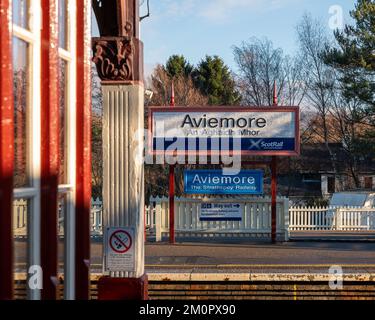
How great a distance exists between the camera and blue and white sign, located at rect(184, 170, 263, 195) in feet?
46.3

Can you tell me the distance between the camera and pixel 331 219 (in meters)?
19.0

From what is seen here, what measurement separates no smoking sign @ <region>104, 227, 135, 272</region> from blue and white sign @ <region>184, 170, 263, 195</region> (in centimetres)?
720

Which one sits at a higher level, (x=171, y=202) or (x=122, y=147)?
(x=122, y=147)

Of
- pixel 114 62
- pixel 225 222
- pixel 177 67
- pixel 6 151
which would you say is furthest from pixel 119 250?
pixel 177 67

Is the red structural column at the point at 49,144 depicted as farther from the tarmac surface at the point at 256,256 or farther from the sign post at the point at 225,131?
the sign post at the point at 225,131

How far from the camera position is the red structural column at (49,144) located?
4.74m

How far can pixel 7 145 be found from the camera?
160 inches

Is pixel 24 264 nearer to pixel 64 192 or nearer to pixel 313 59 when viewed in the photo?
pixel 64 192

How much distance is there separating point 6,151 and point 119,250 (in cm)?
311

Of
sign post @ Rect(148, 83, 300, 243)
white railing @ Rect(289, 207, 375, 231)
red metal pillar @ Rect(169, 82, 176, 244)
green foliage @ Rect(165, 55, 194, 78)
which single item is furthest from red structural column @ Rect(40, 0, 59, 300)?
green foliage @ Rect(165, 55, 194, 78)

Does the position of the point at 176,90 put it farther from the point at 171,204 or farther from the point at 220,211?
the point at 171,204

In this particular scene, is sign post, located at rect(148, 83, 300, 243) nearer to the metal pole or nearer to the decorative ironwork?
the metal pole

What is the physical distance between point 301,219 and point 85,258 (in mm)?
13529

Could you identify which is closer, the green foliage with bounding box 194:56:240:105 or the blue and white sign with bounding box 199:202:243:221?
the blue and white sign with bounding box 199:202:243:221
